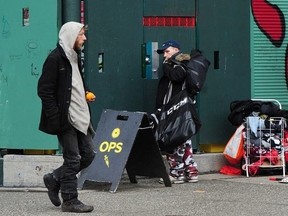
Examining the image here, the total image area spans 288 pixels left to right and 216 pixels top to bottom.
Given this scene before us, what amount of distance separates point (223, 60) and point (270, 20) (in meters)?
1.01

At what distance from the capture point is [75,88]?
28.5ft

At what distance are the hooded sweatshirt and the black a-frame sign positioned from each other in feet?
5.27

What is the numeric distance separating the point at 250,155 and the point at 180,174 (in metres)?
1.19

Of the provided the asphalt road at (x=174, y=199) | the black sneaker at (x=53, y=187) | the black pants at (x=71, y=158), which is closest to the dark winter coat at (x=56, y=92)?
the black pants at (x=71, y=158)

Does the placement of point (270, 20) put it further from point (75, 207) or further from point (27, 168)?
point (75, 207)

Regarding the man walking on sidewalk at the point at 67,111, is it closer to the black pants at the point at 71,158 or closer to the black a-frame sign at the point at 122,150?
the black pants at the point at 71,158

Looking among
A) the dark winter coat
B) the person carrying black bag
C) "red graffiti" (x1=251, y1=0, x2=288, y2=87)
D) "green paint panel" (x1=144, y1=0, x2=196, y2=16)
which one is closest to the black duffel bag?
the person carrying black bag

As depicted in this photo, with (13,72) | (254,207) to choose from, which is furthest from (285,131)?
(13,72)

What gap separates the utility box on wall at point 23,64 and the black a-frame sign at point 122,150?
751 mm

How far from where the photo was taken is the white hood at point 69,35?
866cm

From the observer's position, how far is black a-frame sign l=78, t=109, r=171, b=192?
10258mm

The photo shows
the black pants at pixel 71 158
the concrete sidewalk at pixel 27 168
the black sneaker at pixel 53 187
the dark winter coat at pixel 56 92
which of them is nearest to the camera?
the dark winter coat at pixel 56 92

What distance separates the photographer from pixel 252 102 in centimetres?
1184

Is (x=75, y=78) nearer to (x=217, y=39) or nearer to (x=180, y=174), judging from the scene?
(x=180, y=174)
